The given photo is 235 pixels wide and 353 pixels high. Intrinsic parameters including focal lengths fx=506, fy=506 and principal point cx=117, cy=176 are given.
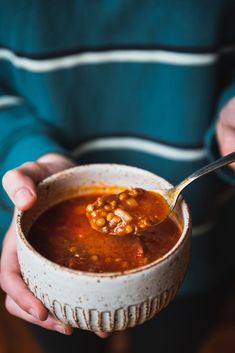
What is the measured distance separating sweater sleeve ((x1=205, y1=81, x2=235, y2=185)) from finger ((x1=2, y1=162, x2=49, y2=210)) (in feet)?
1.18

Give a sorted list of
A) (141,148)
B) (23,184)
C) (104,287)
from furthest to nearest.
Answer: (141,148) < (23,184) < (104,287)

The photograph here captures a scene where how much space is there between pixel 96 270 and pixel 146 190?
16 centimetres

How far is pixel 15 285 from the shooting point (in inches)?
27.7

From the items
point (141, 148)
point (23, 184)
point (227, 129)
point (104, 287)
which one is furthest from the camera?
point (141, 148)

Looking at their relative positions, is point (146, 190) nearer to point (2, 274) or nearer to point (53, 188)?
point (53, 188)

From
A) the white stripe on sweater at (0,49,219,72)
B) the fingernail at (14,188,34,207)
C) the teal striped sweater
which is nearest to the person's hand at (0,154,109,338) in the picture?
the fingernail at (14,188,34,207)

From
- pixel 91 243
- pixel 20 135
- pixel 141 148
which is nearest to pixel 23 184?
pixel 91 243

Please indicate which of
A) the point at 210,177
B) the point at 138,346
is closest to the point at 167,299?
the point at 210,177

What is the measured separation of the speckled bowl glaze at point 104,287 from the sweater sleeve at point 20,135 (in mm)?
237

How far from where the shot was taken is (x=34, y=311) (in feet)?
2.15

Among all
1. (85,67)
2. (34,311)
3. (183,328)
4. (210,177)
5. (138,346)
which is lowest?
(138,346)

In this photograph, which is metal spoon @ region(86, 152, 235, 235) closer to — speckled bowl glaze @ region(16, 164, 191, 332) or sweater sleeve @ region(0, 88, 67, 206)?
speckled bowl glaze @ region(16, 164, 191, 332)

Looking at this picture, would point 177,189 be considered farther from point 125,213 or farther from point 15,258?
point 15,258

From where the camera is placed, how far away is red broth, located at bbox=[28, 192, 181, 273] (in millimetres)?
624
